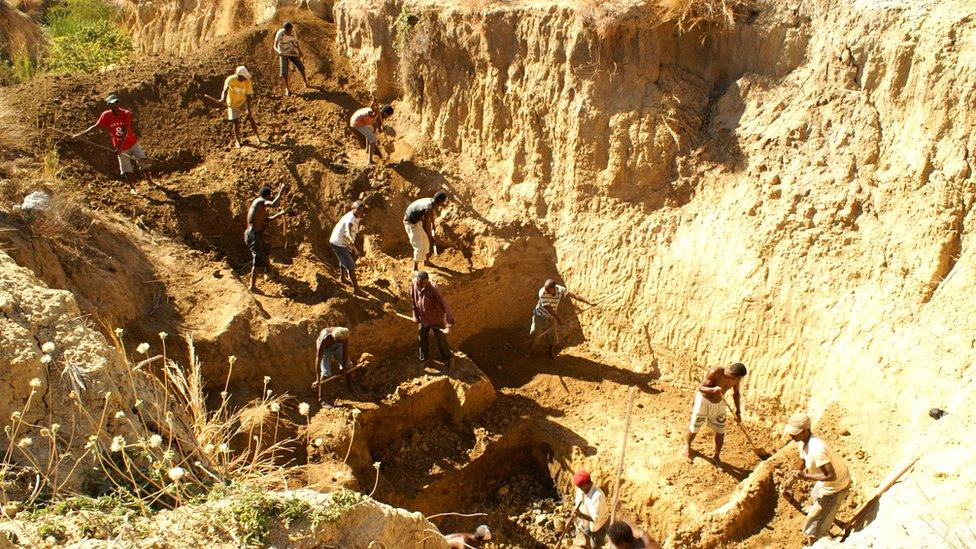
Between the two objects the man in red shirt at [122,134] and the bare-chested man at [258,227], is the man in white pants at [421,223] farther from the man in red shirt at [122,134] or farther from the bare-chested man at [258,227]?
the man in red shirt at [122,134]

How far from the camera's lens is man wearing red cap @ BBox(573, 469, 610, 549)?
7148 mm

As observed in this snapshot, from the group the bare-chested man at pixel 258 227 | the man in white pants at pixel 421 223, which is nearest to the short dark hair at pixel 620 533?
the man in white pants at pixel 421 223

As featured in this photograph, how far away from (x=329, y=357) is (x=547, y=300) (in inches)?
103

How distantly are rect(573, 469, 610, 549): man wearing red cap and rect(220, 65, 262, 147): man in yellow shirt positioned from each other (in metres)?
6.60

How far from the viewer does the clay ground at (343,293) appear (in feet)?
28.0

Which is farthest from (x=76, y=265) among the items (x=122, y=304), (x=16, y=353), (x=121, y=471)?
(x=121, y=471)

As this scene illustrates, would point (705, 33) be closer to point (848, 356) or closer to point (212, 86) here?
point (848, 356)

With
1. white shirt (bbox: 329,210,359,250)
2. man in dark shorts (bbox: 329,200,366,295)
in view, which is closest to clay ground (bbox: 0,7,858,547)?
man in dark shorts (bbox: 329,200,366,295)

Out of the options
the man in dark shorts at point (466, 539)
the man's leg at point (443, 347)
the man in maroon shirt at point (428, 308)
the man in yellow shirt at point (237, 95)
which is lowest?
the man in dark shorts at point (466, 539)

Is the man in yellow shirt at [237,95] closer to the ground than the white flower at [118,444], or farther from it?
farther from it

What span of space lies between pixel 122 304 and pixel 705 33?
7.25m

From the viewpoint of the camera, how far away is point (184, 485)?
4.56m

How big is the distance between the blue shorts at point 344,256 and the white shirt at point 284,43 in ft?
11.7

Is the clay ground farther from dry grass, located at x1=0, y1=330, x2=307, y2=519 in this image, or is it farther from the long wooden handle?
dry grass, located at x1=0, y1=330, x2=307, y2=519
